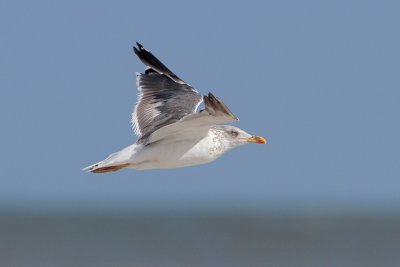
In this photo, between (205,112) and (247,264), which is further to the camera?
(247,264)

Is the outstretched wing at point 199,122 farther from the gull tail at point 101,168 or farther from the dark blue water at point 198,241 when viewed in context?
the dark blue water at point 198,241

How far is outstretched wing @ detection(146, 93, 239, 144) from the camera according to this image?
40.9 ft

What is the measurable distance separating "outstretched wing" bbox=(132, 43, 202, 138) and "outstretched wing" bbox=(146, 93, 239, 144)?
0.26 m

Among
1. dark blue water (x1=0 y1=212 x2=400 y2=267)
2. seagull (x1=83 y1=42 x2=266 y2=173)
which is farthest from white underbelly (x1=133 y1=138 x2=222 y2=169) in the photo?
dark blue water (x1=0 y1=212 x2=400 y2=267)

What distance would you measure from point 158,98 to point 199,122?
191cm

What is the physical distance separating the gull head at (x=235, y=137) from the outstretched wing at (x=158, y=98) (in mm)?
461

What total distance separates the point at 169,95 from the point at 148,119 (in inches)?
26.2

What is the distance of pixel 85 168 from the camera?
13.8 meters

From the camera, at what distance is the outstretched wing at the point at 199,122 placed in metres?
12.5

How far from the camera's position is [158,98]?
15047 millimetres

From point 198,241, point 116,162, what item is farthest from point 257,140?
point 198,241

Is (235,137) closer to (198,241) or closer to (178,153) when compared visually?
(178,153)

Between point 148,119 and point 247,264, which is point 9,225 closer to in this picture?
point 247,264

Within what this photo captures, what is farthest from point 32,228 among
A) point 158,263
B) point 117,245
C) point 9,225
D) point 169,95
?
point 169,95
